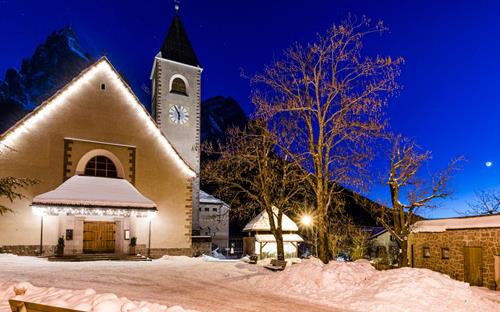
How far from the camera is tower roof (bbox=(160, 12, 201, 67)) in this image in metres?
41.3

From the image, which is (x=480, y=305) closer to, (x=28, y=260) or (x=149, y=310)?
(x=149, y=310)

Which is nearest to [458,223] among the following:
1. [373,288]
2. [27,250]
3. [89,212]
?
[373,288]

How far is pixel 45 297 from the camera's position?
9594 mm

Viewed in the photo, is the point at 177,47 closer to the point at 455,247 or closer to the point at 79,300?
the point at 455,247

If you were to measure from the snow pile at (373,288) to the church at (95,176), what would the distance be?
11.7 metres

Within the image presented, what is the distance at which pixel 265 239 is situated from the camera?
92.9 ft

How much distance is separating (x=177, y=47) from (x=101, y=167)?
2142 cm

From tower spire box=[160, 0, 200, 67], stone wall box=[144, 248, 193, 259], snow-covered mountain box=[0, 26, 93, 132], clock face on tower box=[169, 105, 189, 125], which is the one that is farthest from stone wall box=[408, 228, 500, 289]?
snow-covered mountain box=[0, 26, 93, 132]

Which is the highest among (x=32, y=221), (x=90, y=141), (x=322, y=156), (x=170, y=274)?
(x=90, y=141)

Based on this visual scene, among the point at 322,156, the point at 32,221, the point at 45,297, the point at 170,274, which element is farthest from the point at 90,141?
the point at 45,297

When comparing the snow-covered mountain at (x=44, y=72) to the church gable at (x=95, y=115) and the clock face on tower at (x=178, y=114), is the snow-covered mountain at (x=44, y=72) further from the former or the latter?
the church gable at (x=95, y=115)

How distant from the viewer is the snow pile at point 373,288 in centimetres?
1072

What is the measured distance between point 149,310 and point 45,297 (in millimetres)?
3131

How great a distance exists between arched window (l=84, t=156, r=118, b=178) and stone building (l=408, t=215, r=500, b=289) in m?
16.9
